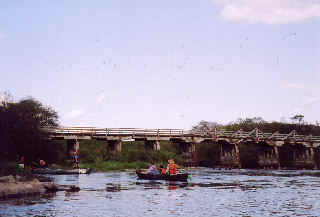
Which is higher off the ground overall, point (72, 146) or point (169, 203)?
point (72, 146)

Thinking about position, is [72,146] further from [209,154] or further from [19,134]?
[209,154]

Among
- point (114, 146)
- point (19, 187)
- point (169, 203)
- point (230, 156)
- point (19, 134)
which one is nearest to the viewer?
point (169, 203)

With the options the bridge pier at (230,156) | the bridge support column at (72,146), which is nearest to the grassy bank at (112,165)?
the bridge support column at (72,146)

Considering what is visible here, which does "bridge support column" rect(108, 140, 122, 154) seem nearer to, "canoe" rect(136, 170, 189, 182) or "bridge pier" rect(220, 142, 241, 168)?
"bridge pier" rect(220, 142, 241, 168)

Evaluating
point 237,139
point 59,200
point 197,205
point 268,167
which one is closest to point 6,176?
point 59,200

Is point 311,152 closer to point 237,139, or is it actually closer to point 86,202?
point 237,139

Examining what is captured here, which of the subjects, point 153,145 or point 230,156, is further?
point 230,156

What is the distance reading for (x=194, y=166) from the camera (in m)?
75.5

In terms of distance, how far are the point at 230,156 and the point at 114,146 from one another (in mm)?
21103

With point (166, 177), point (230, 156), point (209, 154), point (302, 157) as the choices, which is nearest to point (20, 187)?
point (166, 177)

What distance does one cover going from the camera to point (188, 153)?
76625 mm

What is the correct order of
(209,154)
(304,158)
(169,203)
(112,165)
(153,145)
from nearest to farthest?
(169,203), (112,165), (153,145), (304,158), (209,154)

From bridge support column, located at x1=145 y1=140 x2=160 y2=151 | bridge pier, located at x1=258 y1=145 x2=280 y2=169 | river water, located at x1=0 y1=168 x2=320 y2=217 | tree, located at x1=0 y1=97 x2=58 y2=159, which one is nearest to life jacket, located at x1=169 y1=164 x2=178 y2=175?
river water, located at x1=0 y1=168 x2=320 y2=217

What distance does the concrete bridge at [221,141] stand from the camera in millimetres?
68188
